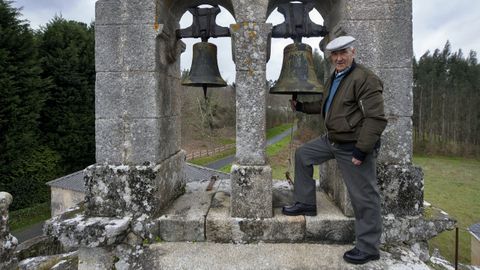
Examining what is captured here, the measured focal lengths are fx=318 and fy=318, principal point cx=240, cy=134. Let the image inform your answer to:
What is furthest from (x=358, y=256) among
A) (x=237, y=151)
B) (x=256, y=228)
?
(x=237, y=151)

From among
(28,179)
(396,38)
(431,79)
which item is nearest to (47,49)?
(28,179)

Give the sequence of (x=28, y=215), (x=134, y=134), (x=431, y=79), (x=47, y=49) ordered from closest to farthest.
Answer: (x=134, y=134)
(x=28, y=215)
(x=47, y=49)
(x=431, y=79)

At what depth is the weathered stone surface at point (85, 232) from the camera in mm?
2566

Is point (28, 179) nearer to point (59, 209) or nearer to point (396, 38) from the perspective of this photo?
point (59, 209)

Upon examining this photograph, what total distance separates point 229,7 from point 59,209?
14945mm

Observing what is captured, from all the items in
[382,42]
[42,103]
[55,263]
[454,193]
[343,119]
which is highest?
[42,103]

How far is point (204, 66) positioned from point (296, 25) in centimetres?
103

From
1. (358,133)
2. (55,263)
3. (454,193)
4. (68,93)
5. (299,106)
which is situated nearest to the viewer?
(358,133)

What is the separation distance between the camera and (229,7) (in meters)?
3.35

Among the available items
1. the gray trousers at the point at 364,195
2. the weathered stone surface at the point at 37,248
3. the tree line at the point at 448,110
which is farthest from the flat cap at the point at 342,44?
the tree line at the point at 448,110

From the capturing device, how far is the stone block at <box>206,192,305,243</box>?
8.87 feet

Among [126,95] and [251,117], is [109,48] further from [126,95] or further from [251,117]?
[251,117]

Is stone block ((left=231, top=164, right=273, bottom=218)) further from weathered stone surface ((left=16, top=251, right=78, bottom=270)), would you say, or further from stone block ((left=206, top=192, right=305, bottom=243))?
weathered stone surface ((left=16, top=251, right=78, bottom=270))

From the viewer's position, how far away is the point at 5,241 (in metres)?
3.33
